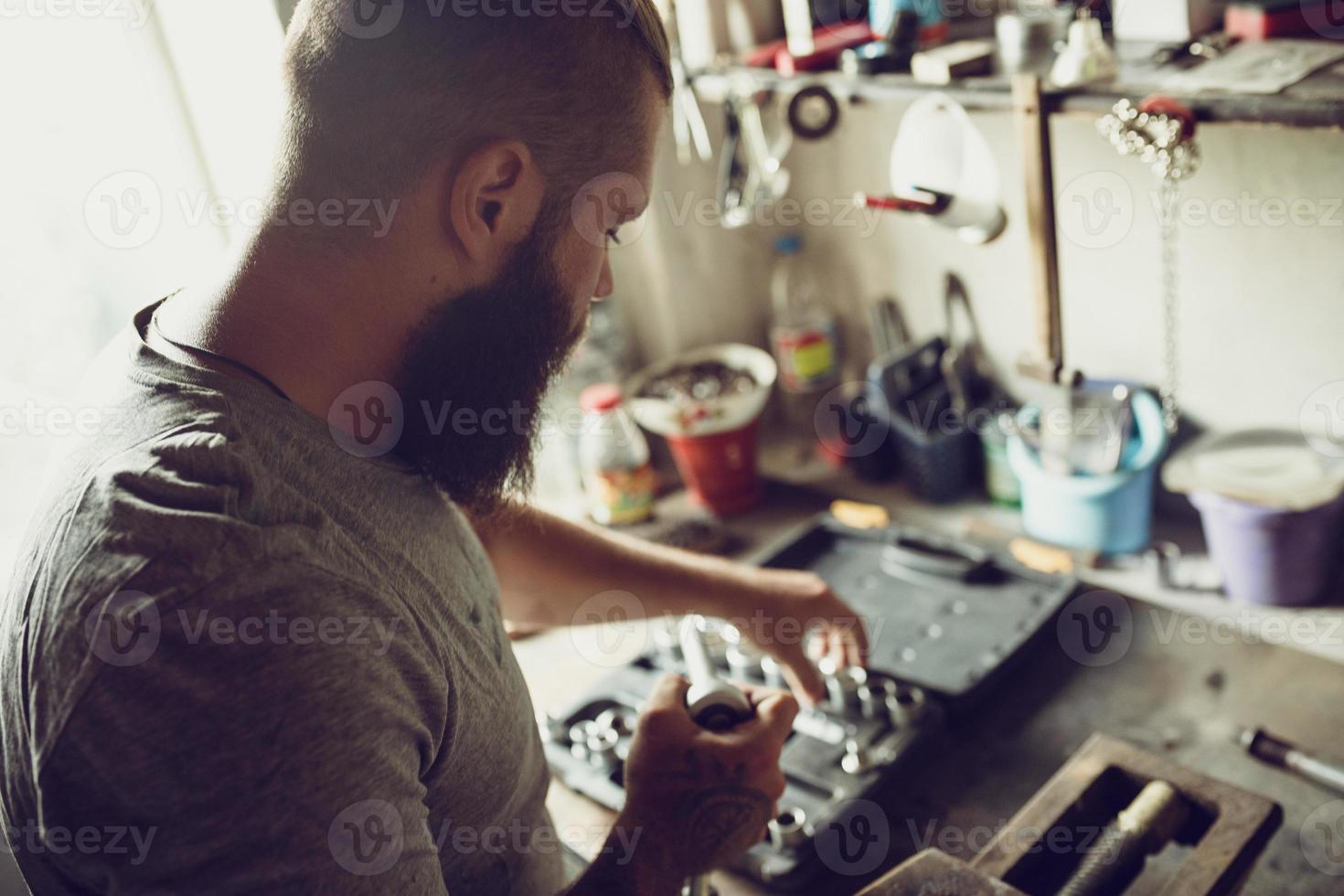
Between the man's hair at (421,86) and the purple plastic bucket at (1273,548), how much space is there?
928 millimetres

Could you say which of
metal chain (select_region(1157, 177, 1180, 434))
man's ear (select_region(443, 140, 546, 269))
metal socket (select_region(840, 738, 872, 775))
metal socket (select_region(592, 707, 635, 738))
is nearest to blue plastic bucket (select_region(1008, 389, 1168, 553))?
metal chain (select_region(1157, 177, 1180, 434))

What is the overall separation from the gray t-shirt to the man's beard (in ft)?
0.25

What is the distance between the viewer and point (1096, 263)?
5.05 ft

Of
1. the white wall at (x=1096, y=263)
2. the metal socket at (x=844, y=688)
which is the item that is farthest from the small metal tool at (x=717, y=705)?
the white wall at (x=1096, y=263)

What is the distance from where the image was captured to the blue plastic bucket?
142 cm

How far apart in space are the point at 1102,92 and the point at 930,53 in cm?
29

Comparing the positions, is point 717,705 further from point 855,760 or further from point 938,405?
point 938,405

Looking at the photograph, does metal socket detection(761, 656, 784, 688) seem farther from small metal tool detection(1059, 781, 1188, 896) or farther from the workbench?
small metal tool detection(1059, 781, 1188, 896)

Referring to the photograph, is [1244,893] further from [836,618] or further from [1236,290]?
[1236,290]

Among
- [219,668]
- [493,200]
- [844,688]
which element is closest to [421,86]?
[493,200]

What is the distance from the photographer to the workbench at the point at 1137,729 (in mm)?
997

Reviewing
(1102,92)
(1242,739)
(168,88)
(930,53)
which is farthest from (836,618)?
(168,88)

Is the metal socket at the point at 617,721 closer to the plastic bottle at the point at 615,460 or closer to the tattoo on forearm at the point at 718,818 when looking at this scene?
the tattoo on forearm at the point at 718,818

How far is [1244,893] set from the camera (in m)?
0.92
